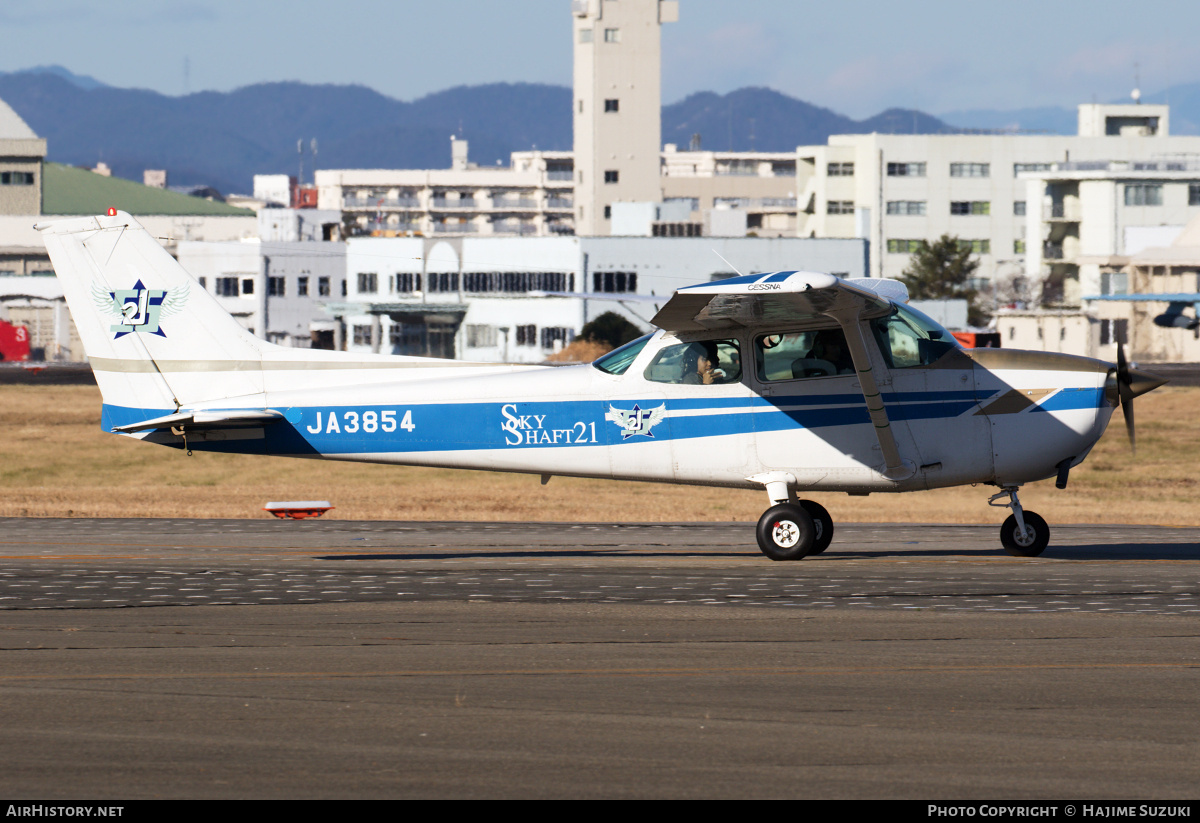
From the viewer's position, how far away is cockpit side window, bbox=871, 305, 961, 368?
48.0ft

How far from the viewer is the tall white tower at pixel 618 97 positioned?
103625 millimetres

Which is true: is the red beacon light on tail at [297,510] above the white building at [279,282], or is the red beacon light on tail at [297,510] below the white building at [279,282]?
below

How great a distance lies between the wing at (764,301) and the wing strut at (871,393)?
0.12 meters

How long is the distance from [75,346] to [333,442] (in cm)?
8280

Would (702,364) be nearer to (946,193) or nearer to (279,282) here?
(279,282)

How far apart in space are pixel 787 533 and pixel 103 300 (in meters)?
7.65

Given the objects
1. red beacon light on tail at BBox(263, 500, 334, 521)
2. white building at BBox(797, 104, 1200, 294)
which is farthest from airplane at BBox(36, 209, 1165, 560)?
white building at BBox(797, 104, 1200, 294)

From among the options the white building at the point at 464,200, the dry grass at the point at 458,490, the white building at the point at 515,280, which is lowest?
the dry grass at the point at 458,490

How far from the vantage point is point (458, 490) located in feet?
99.3

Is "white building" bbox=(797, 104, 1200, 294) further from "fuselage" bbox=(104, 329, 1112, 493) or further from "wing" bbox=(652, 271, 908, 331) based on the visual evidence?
"wing" bbox=(652, 271, 908, 331)

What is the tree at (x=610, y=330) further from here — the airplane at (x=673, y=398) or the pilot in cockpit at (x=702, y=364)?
the pilot in cockpit at (x=702, y=364)

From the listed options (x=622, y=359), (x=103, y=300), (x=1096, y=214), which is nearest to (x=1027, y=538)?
(x=622, y=359)

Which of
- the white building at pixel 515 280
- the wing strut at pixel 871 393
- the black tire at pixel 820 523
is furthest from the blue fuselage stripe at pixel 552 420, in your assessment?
the white building at pixel 515 280

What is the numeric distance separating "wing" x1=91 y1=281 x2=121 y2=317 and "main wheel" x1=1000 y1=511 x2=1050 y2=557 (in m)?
9.70
